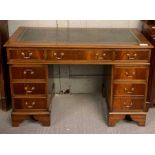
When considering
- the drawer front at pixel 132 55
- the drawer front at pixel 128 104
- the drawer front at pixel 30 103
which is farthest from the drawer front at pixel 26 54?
the drawer front at pixel 128 104

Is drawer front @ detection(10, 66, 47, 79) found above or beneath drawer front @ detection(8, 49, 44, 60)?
beneath

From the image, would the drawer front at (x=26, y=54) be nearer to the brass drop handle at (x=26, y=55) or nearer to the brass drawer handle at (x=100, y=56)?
the brass drop handle at (x=26, y=55)

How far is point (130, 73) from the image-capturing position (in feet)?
6.38

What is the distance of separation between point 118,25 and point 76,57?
0.72 m

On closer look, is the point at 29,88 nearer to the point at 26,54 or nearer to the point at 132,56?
the point at 26,54

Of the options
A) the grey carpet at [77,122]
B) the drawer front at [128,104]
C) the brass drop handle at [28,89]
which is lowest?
the grey carpet at [77,122]

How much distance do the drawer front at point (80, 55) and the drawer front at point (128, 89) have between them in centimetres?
25

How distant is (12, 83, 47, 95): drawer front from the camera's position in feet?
6.49

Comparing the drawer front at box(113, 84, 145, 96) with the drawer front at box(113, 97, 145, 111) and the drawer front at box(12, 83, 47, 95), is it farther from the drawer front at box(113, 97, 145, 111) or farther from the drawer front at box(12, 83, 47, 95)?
the drawer front at box(12, 83, 47, 95)

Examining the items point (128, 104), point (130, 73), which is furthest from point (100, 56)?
point (128, 104)

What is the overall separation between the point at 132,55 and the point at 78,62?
1.29ft

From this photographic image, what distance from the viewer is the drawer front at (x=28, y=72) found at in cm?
193

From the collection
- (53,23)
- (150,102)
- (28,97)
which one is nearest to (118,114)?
(150,102)

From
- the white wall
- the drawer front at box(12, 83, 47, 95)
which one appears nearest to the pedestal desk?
the drawer front at box(12, 83, 47, 95)
